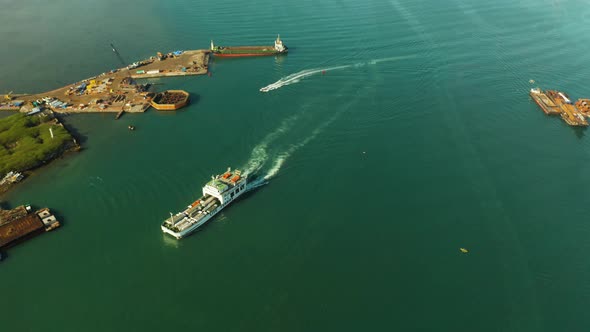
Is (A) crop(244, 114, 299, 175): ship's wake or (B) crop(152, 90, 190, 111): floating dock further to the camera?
(B) crop(152, 90, 190, 111): floating dock

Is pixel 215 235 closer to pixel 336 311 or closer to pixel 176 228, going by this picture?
pixel 176 228

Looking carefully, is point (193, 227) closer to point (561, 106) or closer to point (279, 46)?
point (279, 46)

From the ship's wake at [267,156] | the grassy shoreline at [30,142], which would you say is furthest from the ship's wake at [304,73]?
the grassy shoreline at [30,142]

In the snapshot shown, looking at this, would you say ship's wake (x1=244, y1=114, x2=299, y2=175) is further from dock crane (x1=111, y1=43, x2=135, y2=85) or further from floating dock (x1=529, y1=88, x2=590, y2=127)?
floating dock (x1=529, y1=88, x2=590, y2=127)

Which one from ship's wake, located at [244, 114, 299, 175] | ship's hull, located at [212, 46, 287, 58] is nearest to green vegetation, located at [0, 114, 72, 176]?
ship's wake, located at [244, 114, 299, 175]

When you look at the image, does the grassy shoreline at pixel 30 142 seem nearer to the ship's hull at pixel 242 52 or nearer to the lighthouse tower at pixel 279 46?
the ship's hull at pixel 242 52

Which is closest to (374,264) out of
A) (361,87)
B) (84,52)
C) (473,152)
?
(473,152)
